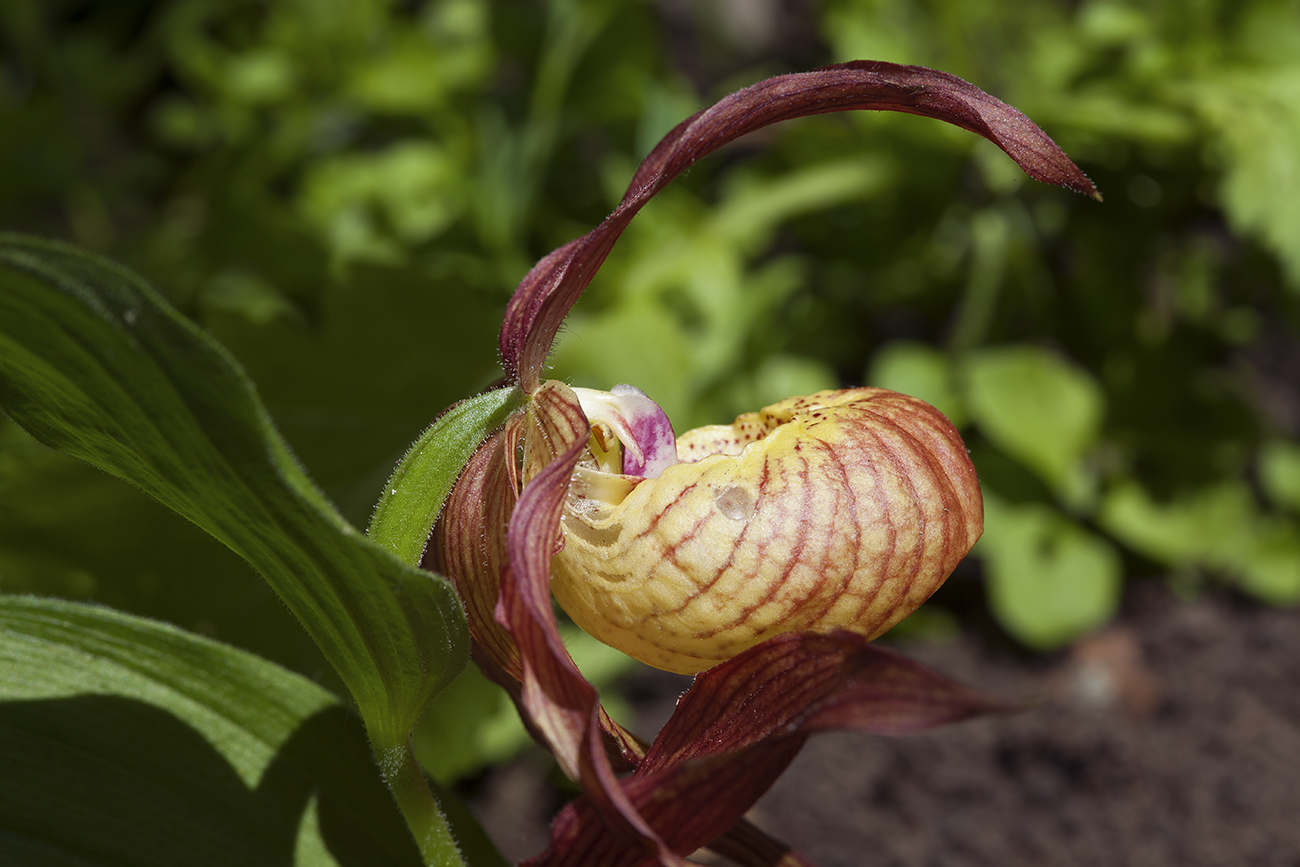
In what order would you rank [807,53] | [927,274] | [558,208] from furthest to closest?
[807,53] < [558,208] < [927,274]

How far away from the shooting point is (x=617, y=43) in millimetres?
1527

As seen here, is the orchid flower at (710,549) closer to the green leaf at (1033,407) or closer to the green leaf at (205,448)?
the green leaf at (205,448)

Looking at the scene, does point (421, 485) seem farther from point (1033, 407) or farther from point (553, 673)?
point (1033, 407)

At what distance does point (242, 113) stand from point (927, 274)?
1125 mm

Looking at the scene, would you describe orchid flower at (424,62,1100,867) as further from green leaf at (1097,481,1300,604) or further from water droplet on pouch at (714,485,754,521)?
green leaf at (1097,481,1300,604)

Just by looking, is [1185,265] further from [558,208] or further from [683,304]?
[558,208]

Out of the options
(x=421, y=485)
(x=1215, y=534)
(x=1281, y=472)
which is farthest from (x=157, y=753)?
(x=1281, y=472)

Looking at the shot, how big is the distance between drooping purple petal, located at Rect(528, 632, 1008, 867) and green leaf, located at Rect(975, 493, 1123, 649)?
3.00 feet

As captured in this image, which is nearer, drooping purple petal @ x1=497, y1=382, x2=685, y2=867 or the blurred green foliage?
drooping purple petal @ x1=497, y1=382, x2=685, y2=867

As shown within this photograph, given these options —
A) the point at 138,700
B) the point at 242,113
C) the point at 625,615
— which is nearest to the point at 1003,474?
the point at 625,615

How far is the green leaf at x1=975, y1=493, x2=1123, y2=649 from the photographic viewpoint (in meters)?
1.31

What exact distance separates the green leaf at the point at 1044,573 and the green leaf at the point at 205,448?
3.31ft

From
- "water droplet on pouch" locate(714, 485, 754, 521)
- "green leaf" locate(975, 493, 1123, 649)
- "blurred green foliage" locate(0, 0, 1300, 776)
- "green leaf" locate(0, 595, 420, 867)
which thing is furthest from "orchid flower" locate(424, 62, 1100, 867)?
"green leaf" locate(975, 493, 1123, 649)

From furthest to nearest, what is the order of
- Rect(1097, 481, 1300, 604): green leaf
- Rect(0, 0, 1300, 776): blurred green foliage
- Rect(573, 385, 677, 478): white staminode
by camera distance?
Rect(1097, 481, 1300, 604): green leaf → Rect(0, 0, 1300, 776): blurred green foliage → Rect(573, 385, 677, 478): white staminode
